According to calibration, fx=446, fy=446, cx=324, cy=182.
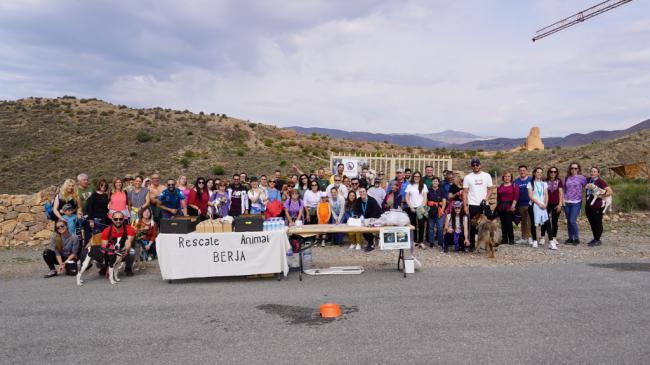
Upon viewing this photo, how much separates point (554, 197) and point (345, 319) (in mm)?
6828

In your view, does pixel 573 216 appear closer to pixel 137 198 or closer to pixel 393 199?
pixel 393 199

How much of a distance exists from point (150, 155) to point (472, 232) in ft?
98.4

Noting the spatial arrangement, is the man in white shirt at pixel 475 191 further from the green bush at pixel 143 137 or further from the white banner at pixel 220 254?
the green bush at pixel 143 137

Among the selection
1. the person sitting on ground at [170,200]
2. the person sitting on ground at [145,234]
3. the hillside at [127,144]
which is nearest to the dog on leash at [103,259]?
the person sitting on ground at [145,234]

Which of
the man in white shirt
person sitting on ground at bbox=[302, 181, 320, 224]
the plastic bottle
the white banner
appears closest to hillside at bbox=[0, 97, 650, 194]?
person sitting on ground at bbox=[302, 181, 320, 224]

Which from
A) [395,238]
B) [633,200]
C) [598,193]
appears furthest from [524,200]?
[633,200]

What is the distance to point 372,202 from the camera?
9742 millimetres

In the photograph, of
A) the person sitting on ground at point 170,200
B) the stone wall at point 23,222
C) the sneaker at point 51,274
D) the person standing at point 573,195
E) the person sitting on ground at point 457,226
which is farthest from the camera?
the stone wall at point 23,222

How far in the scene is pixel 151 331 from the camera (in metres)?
5.12

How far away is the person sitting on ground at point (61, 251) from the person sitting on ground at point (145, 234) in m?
1.09

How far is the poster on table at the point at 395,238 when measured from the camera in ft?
25.7

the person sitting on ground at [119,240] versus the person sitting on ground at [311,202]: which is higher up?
the person sitting on ground at [311,202]

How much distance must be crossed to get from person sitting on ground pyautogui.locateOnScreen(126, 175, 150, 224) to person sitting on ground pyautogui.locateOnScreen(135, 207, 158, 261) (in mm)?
143

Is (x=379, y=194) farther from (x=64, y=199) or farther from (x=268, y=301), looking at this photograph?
(x=64, y=199)
